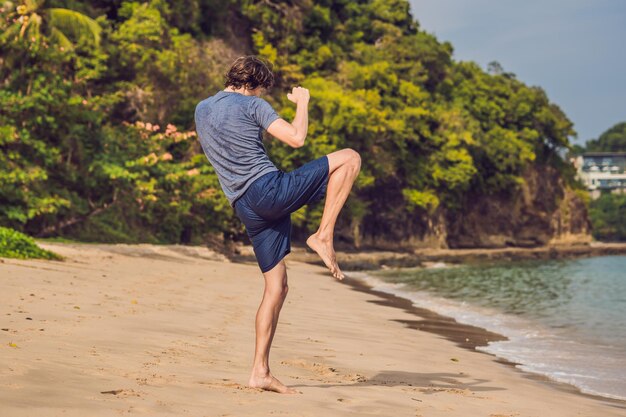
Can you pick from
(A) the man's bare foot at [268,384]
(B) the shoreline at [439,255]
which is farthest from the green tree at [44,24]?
(A) the man's bare foot at [268,384]

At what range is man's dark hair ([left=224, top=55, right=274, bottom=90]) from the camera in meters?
4.94

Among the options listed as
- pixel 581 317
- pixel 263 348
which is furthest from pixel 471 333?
pixel 263 348

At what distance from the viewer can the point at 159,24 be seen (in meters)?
30.5

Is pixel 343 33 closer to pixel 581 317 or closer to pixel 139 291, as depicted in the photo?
pixel 581 317

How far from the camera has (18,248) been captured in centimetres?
1326

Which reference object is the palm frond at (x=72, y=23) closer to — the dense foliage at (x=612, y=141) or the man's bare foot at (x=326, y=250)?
the man's bare foot at (x=326, y=250)

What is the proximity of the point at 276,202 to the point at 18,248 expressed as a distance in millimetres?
9589

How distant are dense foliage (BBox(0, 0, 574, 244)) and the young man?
15.8m

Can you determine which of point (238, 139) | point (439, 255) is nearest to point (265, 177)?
point (238, 139)

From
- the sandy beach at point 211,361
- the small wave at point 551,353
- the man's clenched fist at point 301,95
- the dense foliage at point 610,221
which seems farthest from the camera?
the dense foliage at point 610,221

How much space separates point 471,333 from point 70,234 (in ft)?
48.5

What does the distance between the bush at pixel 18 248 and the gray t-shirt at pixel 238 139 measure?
858cm

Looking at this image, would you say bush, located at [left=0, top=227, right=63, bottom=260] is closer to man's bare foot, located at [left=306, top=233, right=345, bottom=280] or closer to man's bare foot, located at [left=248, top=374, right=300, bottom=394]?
man's bare foot, located at [left=248, top=374, right=300, bottom=394]

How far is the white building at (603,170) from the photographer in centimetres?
12194
